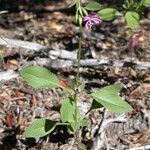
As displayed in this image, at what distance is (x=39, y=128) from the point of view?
2537 millimetres

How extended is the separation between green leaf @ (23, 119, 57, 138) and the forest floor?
40 cm

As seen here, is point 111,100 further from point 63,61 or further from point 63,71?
point 63,71

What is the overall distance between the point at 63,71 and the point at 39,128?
116cm

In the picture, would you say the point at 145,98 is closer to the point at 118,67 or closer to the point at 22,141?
the point at 118,67

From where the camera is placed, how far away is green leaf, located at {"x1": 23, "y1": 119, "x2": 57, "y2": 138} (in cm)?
249

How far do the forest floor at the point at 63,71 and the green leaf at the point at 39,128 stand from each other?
1.32ft

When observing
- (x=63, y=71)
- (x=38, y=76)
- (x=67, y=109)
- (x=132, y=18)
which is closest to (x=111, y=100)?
(x=67, y=109)

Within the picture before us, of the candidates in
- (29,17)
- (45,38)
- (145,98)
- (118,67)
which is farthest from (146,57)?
(29,17)

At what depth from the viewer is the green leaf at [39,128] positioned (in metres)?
2.49

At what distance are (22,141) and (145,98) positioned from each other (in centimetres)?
116

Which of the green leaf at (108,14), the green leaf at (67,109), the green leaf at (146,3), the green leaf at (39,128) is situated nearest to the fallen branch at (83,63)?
the green leaf at (108,14)

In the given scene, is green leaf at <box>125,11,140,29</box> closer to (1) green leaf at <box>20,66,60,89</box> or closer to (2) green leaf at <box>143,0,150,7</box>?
(2) green leaf at <box>143,0,150,7</box>

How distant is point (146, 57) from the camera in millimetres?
3896

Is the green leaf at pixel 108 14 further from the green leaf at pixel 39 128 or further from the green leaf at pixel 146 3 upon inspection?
the green leaf at pixel 39 128
